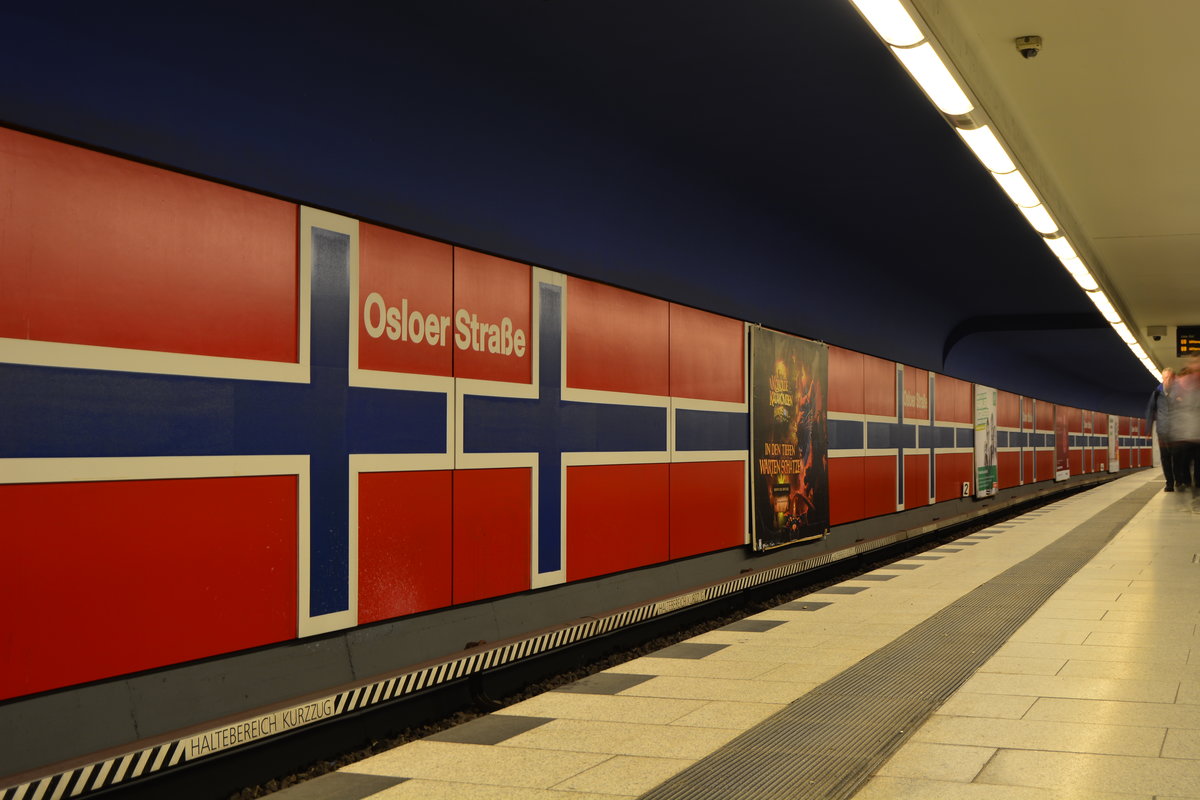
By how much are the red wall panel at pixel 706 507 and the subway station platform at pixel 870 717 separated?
0.92m

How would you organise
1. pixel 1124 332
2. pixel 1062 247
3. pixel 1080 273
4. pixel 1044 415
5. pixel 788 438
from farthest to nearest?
pixel 1044 415
pixel 1124 332
pixel 1080 273
pixel 1062 247
pixel 788 438

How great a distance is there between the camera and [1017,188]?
7.77 meters

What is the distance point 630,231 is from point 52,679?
4.89 m

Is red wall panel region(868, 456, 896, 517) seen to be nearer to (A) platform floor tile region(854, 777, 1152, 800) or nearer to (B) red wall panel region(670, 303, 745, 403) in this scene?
(B) red wall panel region(670, 303, 745, 403)

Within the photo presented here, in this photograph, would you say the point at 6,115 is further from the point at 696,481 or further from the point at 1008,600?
the point at 1008,600

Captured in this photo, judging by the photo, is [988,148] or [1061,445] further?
[1061,445]

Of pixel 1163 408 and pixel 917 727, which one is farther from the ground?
pixel 1163 408

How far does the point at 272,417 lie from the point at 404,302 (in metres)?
0.96

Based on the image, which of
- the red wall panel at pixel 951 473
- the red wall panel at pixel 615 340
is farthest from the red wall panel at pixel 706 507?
the red wall panel at pixel 951 473

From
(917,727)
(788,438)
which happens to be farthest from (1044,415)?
(917,727)

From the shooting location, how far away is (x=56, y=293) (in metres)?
3.40

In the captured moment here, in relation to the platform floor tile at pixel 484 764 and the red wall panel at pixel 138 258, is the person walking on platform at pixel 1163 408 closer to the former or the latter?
the platform floor tile at pixel 484 764

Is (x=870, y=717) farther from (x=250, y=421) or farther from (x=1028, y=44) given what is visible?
(x=1028, y=44)

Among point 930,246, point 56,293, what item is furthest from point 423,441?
point 930,246
